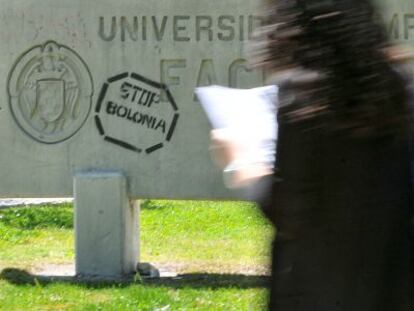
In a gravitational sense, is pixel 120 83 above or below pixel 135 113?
above

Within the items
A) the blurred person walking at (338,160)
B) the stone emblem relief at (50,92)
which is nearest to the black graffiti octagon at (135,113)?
the stone emblem relief at (50,92)

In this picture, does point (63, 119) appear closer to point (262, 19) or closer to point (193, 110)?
point (193, 110)

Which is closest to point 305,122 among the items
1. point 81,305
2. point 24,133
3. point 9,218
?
point 81,305

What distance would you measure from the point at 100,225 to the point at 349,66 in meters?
6.58

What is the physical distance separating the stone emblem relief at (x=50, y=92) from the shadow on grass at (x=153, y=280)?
1.16m

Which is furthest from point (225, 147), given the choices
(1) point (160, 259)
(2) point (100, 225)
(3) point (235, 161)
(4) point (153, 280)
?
(1) point (160, 259)

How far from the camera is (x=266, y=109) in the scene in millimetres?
2297

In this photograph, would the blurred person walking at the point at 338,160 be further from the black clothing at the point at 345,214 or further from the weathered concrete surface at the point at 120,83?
the weathered concrete surface at the point at 120,83

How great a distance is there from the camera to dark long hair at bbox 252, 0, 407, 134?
6.79ft

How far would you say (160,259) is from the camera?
925cm

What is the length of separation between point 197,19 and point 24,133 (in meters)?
1.76

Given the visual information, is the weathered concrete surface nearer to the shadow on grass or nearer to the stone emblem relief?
the stone emblem relief

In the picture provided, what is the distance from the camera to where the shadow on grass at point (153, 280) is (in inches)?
317

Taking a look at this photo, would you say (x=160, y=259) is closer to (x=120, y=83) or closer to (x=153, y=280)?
(x=153, y=280)
